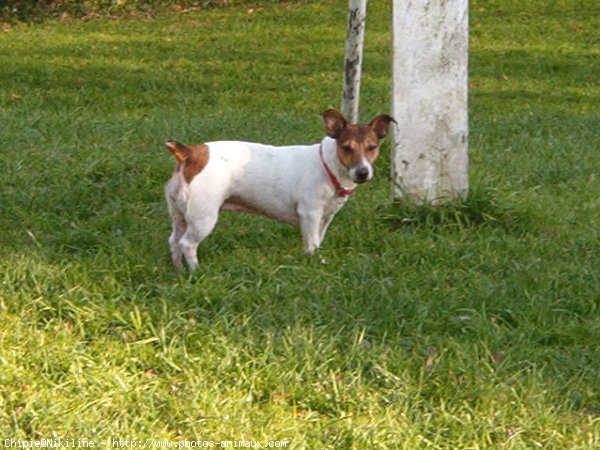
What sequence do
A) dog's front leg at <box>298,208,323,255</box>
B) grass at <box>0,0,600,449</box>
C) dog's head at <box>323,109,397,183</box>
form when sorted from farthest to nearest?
1. dog's front leg at <box>298,208,323,255</box>
2. dog's head at <box>323,109,397,183</box>
3. grass at <box>0,0,600,449</box>

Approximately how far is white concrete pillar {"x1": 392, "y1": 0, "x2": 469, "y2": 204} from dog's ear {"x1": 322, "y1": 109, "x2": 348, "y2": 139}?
112cm

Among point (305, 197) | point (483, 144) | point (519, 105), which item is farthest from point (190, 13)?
point (305, 197)

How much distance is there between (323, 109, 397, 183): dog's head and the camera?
730 cm

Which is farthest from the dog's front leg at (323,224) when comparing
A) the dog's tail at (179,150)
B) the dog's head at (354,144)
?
the dog's tail at (179,150)

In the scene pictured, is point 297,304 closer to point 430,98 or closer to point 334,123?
point 334,123

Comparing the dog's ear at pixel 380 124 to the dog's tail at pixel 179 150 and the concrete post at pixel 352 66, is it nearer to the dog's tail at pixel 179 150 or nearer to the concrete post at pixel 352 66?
the dog's tail at pixel 179 150

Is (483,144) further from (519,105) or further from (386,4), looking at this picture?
(386,4)

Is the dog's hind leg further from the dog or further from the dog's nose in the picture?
the dog's nose

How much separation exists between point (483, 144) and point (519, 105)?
3511 millimetres

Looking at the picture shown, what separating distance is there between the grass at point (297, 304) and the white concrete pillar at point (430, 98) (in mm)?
218

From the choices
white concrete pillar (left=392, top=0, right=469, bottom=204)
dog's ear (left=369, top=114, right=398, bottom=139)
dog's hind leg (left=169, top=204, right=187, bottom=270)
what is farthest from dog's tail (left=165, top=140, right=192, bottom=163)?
white concrete pillar (left=392, top=0, right=469, bottom=204)

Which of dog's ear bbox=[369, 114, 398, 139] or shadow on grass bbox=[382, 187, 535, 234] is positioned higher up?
dog's ear bbox=[369, 114, 398, 139]

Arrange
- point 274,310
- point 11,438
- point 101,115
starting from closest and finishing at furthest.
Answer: point 11,438 → point 274,310 → point 101,115

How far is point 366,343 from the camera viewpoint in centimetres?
607
